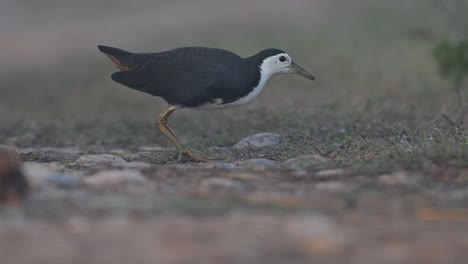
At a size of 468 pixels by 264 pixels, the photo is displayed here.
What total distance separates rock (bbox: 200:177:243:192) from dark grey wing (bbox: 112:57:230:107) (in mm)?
2453

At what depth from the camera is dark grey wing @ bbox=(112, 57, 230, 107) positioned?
7859mm

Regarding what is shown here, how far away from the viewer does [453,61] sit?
10891 mm

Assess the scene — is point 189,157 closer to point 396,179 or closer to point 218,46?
point 396,179

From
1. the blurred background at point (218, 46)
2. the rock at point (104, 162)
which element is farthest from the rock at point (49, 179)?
the blurred background at point (218, 46)

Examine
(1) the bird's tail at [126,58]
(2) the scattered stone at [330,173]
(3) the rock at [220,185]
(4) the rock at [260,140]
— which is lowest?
(4) the rock at [260,140]

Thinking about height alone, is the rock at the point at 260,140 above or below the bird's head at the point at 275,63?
below

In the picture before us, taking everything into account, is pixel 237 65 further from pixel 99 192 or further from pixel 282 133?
pixel 99 192

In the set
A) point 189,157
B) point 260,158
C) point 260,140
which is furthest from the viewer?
point 260,140

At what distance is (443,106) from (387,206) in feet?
17.9

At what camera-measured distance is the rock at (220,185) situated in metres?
5.14

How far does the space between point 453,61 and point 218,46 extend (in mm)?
6232

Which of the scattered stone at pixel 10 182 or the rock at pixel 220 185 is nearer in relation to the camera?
the scattered stone at pixel 10 182

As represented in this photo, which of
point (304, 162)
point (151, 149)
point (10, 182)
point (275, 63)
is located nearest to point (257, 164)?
point (304, 162)

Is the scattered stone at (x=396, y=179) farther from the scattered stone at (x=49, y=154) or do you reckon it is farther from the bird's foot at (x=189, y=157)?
the scattered stone at (x=49, y=154)
